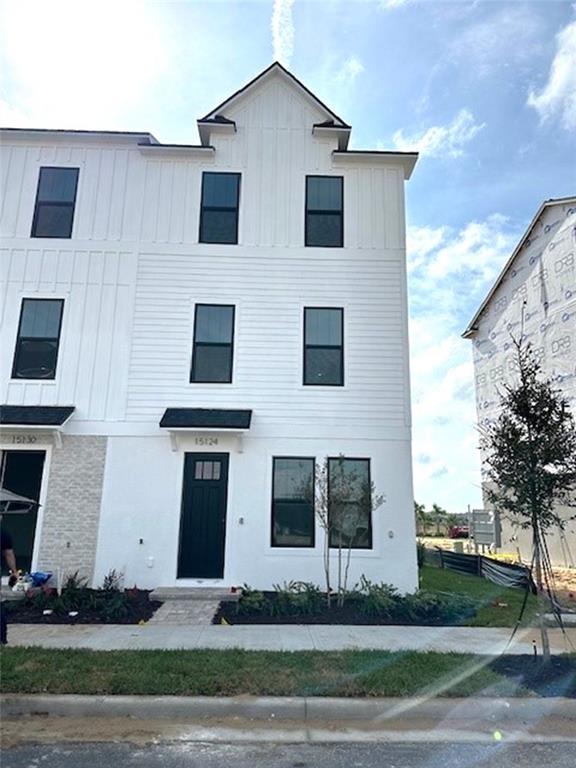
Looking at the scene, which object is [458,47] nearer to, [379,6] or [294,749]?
[379,6]

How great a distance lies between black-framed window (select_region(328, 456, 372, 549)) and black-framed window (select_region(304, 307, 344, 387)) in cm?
180

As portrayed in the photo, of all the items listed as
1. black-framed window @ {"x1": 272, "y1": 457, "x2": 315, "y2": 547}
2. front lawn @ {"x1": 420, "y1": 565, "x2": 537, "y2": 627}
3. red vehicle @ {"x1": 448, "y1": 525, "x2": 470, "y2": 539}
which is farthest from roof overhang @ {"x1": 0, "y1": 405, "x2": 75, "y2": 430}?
red vehicle @ {"x1": 448, "y1": 525, "x2": 470, "y2": 539}

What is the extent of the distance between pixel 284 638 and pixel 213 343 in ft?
20.5

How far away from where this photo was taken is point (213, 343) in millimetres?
11141

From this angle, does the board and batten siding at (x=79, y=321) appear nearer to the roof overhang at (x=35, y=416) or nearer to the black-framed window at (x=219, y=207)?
the roof overhang at (x=35, y=416)

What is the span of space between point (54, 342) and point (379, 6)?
29.0ft

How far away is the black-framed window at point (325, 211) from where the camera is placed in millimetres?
11781

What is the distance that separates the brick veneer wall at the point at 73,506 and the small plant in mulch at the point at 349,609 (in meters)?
3.12

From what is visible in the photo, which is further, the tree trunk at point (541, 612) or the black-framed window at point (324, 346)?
the black-framed window at point (324, 346)

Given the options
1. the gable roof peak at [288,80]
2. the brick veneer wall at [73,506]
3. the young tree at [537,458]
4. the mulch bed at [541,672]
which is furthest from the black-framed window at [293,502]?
the gable roof peak at [288,80]

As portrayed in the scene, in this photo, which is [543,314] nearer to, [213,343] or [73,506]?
[213,343]

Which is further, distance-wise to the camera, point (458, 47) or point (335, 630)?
point (458, 47)

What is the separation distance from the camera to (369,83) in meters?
9.41

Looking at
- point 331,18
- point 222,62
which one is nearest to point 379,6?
point 331,18
